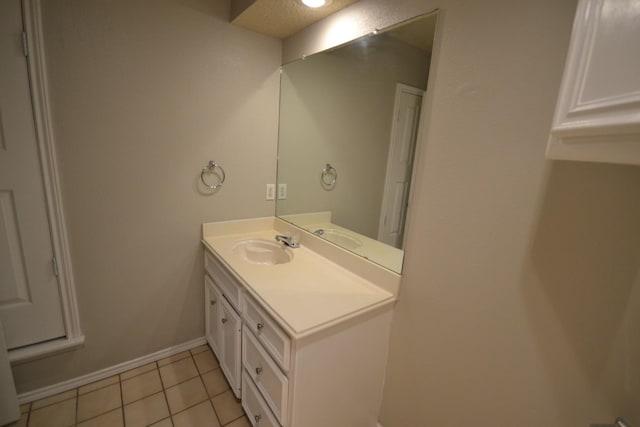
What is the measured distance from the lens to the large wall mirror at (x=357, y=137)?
1211mm

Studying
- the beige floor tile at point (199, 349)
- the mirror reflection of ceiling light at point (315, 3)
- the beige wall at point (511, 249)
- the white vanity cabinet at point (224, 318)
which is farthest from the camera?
the beige floor tile at point (199, 349)

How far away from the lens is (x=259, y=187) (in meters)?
1.94

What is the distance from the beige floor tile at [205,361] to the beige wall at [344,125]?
109 centimetres

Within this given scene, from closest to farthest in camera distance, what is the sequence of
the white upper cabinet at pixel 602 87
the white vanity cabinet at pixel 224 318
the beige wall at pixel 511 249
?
the white upper cabinet at pixel 602 87
the beige wall at pixel 511 249
the white vanity cabinet at pixel 224 318

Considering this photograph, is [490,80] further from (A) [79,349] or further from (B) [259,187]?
(A) [79,349]

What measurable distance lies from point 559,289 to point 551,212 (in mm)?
217

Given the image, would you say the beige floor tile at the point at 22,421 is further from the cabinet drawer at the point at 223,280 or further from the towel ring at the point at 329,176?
the towel ring at the point at 329,176

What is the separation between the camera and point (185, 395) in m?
1.57

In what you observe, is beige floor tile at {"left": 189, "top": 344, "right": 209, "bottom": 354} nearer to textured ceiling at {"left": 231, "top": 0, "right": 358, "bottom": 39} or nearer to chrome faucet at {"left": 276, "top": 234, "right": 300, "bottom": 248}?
chrome faucet at {"left": 276, "top": 234, "right": 300, "bottom": 248}

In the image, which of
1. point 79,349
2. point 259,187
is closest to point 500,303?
point 259,187

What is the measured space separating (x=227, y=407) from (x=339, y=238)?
1110 mm

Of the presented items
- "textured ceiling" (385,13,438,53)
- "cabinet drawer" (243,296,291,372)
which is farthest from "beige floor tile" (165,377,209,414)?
"textured ceiling" (385,13,438,53)

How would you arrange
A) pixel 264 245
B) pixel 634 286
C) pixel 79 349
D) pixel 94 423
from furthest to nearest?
pixel 264 245
pixel 79 349
pixel 94 423
pixel 634 286

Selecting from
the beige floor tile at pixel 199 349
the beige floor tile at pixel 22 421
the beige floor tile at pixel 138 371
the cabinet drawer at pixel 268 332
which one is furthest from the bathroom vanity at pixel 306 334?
the beige floor tile at pixel 22 421
